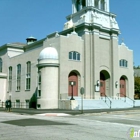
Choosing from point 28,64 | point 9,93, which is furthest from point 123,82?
point 9,93

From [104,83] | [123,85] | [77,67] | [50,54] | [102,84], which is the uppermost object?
[50,54]

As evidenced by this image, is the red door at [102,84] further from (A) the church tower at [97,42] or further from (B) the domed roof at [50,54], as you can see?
(B) the domed roof at [50,54]

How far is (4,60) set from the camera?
49281mm

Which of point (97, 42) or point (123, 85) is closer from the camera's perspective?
point (97, 42)

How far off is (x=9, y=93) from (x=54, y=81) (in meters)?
16.4

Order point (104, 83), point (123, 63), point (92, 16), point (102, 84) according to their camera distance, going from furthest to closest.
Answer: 1. point (123, 63)
2. point (104, 83)
3. point (102, 84)
4. point (92, 16)

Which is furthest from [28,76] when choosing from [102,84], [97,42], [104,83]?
[97,42]

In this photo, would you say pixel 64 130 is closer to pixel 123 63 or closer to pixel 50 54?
pixel 50 54

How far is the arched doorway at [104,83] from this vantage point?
39.0 m

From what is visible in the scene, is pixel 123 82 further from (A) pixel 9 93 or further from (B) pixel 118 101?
(A) pixel 9 93

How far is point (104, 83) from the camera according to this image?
3966 cm

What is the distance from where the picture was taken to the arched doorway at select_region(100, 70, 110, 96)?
39031 millimetres

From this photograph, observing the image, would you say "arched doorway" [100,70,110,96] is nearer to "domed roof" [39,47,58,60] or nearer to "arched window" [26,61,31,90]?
"domed roof" [39,47,58,60]

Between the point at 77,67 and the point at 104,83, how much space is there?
6378 millimetres
